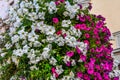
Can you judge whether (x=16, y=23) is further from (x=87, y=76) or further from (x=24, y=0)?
(x=87, y=76)

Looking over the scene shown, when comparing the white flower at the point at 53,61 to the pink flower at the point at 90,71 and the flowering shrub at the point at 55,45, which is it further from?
the pink flower at the point at 90,71

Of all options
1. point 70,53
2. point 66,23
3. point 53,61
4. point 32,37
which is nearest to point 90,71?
point 70,53

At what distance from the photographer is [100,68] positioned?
12.0 feet

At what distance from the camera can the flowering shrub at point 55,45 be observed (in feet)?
11.7

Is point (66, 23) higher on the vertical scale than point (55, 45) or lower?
higher

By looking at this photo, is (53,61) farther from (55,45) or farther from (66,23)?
(66,23)

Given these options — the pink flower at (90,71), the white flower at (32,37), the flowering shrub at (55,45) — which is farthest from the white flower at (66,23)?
the pink flower at (90,71)

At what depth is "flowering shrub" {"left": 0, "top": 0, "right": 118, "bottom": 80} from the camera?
11.7ft

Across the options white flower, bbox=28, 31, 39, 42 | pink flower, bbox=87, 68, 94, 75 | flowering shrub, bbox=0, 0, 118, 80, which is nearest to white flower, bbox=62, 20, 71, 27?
flowering shrub, bbox=0, 0, 118, 80

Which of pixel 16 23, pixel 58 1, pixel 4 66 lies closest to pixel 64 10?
pixel 58 1

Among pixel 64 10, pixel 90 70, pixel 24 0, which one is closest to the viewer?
pixel 90 70

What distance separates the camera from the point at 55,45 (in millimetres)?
3656

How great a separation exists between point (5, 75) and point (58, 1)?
0.97 meters

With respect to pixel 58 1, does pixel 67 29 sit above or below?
below
